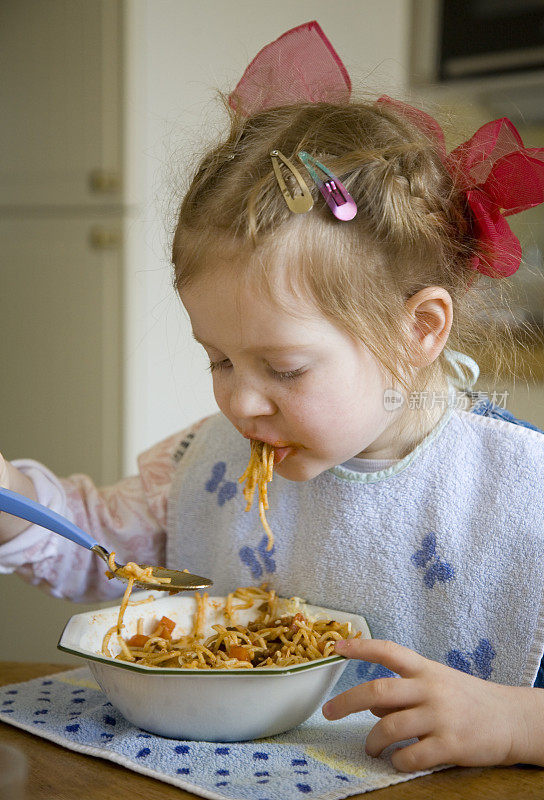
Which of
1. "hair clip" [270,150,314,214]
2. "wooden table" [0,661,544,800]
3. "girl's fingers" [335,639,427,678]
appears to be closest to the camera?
"wooden table" [0,661,544,800]

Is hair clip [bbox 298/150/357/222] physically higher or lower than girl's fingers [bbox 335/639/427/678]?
higher

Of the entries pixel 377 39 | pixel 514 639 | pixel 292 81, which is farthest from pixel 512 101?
pixel 514 639

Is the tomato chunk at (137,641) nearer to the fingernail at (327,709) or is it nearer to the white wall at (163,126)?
the fingernail at (327,709)

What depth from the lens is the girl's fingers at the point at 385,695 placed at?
794 mm

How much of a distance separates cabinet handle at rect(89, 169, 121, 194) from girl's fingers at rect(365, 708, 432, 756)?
1757 mm

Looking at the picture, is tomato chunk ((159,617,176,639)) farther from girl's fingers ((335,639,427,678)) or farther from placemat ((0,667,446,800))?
girl's fingers ((335,639,427,678))

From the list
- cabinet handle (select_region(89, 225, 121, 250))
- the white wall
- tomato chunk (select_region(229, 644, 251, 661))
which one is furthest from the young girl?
cabinet handle (select_region(89, 225, 121, 250))

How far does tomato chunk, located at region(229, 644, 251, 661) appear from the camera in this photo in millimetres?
898

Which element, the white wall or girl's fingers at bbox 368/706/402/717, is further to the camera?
the white wall

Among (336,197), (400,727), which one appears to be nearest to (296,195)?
(336,197)

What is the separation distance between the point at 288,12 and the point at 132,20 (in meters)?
0.46

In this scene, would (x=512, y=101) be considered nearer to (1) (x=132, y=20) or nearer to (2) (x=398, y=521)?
(1) (x=132, y=20)

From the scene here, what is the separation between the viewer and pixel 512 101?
8.48 ft

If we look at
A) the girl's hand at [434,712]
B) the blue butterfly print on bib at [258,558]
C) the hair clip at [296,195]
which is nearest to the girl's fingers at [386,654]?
the girl's hand at [434,712]
